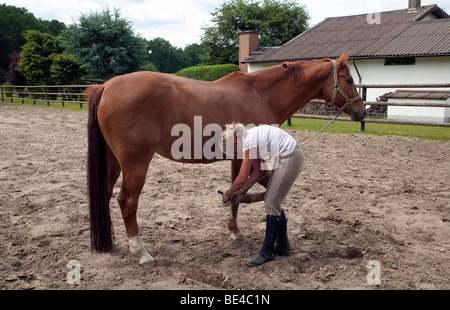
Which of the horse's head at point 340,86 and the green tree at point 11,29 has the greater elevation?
the green tree at point 11,29

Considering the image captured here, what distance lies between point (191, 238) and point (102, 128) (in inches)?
53.4

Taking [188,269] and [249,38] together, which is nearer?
[188,269]

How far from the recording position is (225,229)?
3.94m

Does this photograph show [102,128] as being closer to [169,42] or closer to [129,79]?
[129,79]

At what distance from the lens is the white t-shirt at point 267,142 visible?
287 centimetres

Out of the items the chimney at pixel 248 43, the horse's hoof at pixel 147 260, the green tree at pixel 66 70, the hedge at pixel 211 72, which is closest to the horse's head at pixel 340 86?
the horse's hoof at pixel 147 260

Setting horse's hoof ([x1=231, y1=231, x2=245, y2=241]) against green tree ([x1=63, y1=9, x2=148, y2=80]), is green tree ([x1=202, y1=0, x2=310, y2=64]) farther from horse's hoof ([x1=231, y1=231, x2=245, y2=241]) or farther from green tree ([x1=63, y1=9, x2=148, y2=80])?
horse's hoof ([x1=231, y1=231, x2=245, y2=241])

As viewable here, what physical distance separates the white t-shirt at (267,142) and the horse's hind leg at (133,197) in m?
0.94

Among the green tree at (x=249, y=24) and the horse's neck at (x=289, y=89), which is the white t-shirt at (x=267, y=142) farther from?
the green tree at (x=249, y=24)

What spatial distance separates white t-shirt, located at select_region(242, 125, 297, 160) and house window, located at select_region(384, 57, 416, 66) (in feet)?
53.6

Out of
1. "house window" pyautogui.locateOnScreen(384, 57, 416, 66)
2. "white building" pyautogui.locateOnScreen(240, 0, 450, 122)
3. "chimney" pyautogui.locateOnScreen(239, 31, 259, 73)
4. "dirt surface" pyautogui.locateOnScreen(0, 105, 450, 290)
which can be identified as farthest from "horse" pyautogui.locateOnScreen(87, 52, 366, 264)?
"chimney" pyautogui.locateOnScreen(239, 31, 259, 73)

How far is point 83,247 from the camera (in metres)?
3.43

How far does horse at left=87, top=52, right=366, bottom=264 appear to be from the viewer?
316 cm
